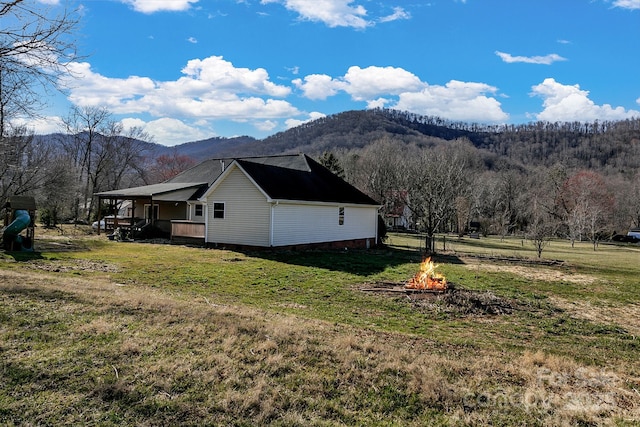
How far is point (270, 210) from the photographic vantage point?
18812 millimetres

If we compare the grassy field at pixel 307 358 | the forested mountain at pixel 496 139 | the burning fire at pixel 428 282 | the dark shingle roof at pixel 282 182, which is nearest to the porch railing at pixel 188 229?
the dark shingle roof at pixel 282 182

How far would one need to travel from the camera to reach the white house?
63.1ft

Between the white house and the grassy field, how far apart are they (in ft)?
29.2

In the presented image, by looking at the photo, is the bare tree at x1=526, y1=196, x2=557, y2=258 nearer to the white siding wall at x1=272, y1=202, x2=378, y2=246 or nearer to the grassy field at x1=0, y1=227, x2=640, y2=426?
the white siding wall at x1=272, y1=202, x2=378, y2=246

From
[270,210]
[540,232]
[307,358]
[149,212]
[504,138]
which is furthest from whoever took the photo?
[504,138]

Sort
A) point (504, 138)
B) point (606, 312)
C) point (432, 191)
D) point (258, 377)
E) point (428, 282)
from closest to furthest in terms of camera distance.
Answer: point (258, 377) < point (606, 312) < point (428, 282) < point (432, 191) < point (504, 138)

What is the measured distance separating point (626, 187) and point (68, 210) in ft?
270

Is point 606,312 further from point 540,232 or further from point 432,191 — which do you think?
point 432,191

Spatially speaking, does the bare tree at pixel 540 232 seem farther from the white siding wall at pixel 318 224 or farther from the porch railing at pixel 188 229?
the porch railing at pixel 188 229

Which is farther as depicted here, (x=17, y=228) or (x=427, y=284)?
(x=17, y=228)

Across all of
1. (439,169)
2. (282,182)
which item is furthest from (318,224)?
(439,169)

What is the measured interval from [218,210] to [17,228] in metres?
8.36

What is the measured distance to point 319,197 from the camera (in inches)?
856

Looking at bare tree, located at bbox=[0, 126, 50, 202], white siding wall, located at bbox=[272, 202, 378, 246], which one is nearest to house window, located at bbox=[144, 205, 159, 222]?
bare tree, located at bbox=[0, 126, 50, 202]
